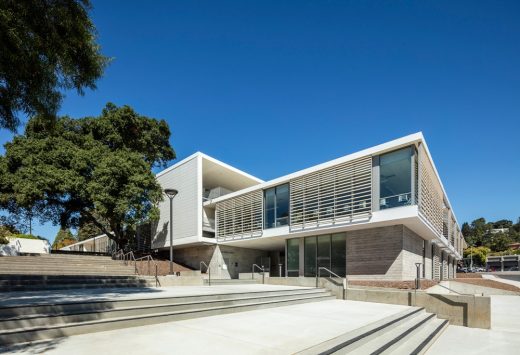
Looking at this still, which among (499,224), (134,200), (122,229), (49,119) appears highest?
(49,119)

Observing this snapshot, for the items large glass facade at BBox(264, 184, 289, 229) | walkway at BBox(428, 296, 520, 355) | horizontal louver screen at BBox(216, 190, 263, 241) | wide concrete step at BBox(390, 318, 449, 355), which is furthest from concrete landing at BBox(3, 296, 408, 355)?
horizontal louver screen at BBox(216, 190, 263, 241)

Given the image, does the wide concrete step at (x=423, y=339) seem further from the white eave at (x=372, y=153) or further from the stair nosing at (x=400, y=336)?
the white eave at (x=372, y=153)

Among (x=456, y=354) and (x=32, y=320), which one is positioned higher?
(x=32, y=320)

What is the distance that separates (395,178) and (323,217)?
13.8 feet

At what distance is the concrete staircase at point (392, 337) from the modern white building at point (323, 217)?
5.43m

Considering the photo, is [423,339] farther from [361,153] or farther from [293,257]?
[293,257]

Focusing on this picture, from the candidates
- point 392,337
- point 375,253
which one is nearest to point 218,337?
point 392,337

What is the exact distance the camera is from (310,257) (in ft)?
59.6

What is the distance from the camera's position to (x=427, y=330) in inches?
308

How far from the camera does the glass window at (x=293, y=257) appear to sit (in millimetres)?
18953

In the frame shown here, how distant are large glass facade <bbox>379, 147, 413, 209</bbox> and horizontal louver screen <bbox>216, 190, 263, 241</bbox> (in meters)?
8.59

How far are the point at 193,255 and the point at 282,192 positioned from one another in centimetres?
1022

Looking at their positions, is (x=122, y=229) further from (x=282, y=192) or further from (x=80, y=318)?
(x=80, y=318)

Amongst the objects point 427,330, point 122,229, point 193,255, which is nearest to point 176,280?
point 427,330
